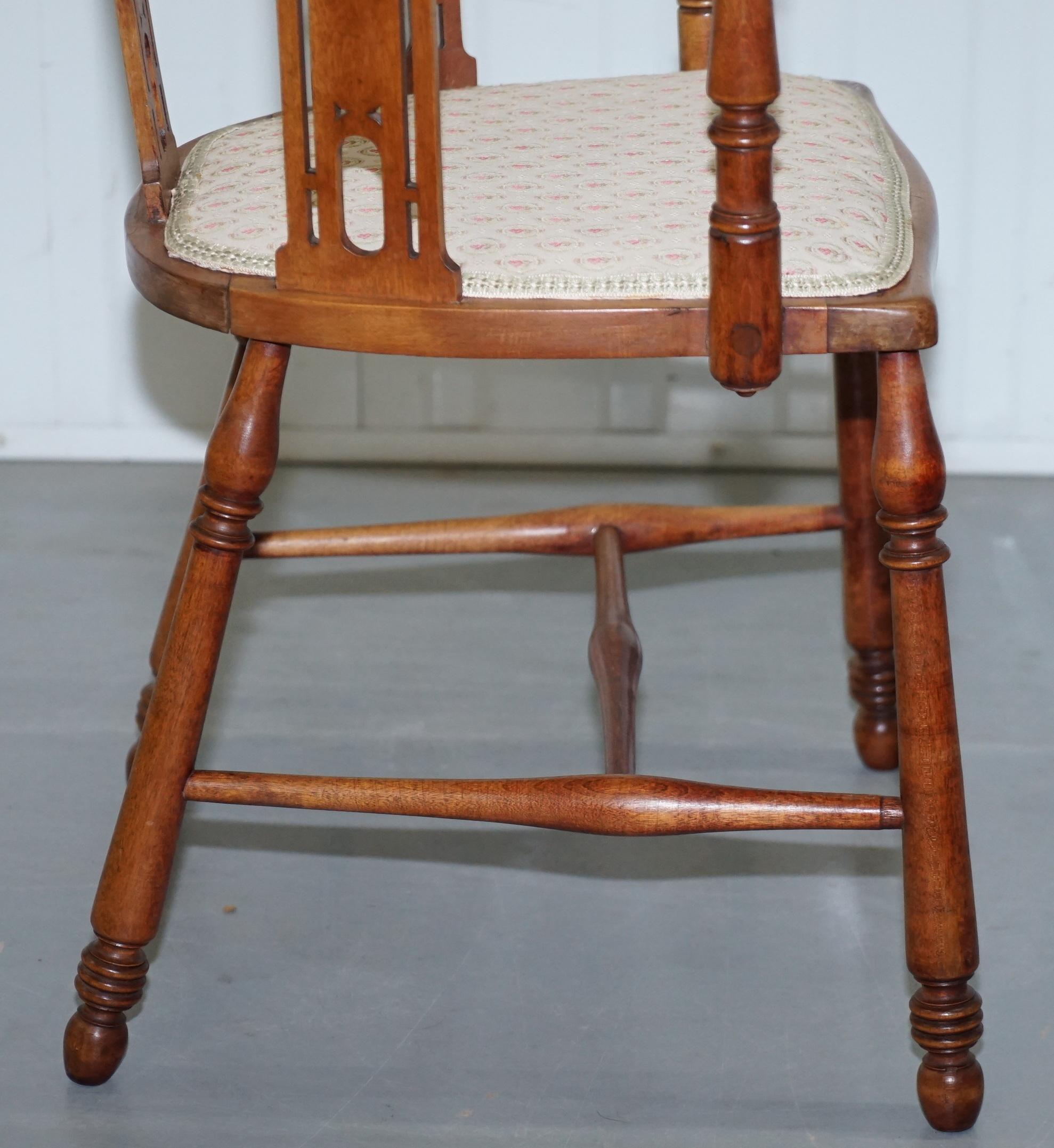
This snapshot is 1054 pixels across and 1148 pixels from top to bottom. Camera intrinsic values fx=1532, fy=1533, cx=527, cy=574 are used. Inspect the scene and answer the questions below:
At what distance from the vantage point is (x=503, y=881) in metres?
1.11

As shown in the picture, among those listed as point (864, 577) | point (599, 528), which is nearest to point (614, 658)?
point (599, 528)

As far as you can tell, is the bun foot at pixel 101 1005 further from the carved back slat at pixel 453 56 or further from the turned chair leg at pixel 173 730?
the carved back slat at pixel 453 56

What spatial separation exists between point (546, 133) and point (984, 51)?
1041 millimetres

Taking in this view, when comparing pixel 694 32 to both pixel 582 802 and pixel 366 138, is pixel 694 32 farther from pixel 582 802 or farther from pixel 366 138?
pixel 582 802

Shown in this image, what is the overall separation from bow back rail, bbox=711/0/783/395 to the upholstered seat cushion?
0.03 m

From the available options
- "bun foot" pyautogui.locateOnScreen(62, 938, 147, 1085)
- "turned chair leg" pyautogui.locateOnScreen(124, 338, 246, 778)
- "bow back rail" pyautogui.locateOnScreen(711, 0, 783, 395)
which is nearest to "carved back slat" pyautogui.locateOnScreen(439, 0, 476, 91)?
"turned chair leg" pyautogui.locateOnScreen(124, 338, 246, 778)

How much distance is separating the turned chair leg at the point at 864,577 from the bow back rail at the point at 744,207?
39 centimetres

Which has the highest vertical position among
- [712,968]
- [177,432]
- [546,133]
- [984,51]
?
[546,133]

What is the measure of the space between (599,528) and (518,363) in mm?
863

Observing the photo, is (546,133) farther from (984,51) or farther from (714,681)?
(984,51)

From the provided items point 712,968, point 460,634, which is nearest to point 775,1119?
point 712,968

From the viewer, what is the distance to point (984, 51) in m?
1.80

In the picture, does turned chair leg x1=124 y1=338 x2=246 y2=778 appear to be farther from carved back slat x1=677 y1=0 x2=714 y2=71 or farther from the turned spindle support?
carved back slat x1=677 y1=0 x2=714 y2=71

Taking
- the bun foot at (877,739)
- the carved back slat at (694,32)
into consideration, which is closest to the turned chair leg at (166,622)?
the carved back slat at (694,32)
